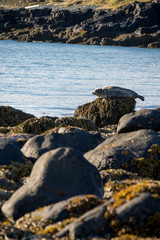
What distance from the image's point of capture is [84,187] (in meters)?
4.34

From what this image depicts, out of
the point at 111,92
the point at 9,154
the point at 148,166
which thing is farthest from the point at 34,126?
the point at 148,166

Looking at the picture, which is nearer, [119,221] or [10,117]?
[119,221]

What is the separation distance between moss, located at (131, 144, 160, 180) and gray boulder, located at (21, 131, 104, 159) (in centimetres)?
120

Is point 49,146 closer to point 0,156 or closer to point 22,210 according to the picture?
point 0,156

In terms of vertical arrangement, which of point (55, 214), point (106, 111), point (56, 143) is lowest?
point (106, 111)

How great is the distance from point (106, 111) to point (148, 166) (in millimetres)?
6623

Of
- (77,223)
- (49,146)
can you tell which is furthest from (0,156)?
(77,223)

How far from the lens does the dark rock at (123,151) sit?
237 inches

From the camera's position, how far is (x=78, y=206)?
3.78m

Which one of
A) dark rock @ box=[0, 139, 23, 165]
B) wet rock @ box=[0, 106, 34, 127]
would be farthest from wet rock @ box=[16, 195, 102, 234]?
wet rock @ box=[0, 106, 34, 127]

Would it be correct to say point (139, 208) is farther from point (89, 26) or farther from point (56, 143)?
point (89, 26)

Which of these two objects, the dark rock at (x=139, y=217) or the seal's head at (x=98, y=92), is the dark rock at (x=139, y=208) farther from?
the seal's head at (x=98, y=92)

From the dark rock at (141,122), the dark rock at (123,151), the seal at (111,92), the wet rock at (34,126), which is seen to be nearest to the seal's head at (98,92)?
the seal at (111,92)

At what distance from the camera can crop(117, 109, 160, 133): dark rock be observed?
24.0 ft
